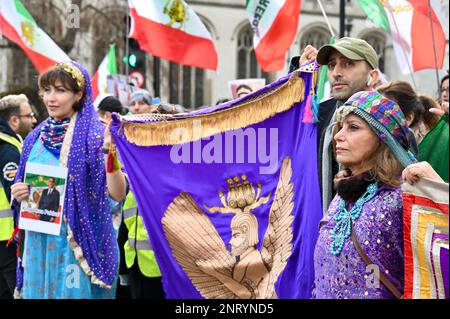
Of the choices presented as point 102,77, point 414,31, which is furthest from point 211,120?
point 102,77

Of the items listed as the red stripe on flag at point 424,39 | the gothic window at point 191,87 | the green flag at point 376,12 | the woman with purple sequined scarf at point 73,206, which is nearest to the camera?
the woman with purple sequined scarf at point 73,206

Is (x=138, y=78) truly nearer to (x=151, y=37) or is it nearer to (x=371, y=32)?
(x=151, y=37)

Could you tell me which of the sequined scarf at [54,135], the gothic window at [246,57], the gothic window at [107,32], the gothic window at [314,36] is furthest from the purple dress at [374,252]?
the gothic window at [246,57]

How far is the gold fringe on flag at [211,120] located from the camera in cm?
529

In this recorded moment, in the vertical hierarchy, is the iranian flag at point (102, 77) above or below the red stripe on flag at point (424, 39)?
above

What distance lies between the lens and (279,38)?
10227 mm

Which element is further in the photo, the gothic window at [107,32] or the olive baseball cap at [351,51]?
the gothic window at [107,32]

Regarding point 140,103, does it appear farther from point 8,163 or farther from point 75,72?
point 75,72

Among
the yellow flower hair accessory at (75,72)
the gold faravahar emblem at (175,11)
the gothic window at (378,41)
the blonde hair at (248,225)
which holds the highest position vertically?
the gothic window at (378,41)

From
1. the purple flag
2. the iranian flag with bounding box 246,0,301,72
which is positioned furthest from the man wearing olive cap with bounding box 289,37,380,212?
the iranian flag with bounding box 246,0,301,72

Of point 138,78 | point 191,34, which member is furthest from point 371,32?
point 191,34

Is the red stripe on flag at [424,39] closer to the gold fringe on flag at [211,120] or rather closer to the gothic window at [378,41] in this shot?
the gold fringe on flag at [211,120]

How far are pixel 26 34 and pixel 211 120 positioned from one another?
437cm

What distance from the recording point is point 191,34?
430 inches
